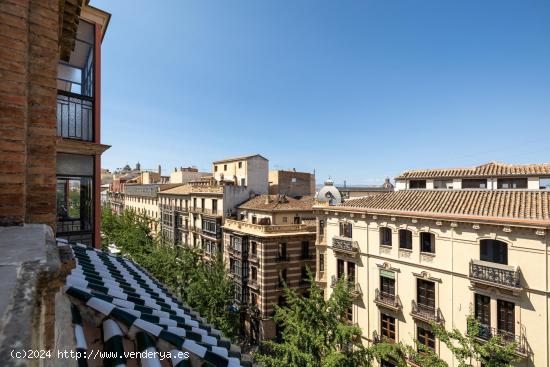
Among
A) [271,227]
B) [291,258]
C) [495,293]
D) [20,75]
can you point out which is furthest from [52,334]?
[291,258]

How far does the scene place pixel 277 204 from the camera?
31.8m

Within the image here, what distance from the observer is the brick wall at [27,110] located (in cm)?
373

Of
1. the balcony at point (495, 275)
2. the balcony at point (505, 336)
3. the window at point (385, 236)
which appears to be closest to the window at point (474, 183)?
the window at point (385, 236)

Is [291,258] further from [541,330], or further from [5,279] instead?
[5,279]

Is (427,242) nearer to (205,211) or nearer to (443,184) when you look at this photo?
(443,184)

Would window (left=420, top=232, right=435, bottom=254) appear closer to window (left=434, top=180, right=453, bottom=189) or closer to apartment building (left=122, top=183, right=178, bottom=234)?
window (left=434, top=180, right=453, bottom=189)

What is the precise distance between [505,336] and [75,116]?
21.3m

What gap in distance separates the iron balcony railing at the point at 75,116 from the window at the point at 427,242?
17559 mm

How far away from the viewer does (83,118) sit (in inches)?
468

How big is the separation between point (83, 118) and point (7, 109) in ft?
30.6

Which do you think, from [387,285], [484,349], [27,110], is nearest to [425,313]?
[387,285]

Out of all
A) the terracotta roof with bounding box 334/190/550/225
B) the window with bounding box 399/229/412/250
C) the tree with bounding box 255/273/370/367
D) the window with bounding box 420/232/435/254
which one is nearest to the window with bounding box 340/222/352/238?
the terracotta roof with bounding box 334/190/550/225

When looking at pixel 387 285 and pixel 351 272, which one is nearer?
pixel 387 285

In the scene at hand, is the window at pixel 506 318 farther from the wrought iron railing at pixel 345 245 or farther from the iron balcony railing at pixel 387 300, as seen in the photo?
the wrought iron railing at pixel 345 245
